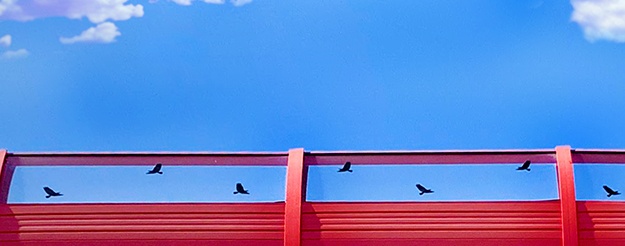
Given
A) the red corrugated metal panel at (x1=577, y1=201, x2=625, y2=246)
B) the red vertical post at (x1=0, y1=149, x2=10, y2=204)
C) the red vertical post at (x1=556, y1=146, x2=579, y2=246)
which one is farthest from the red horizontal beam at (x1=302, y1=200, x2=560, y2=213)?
the red vertical post at (x1=0, y1=149, x2=10, y2=204)

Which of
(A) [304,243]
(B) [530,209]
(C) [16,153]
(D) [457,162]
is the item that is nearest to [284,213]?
(A) [304,243]

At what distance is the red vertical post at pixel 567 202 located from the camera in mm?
10711

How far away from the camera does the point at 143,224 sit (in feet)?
36.7

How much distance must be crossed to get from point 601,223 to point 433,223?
7.49 feet

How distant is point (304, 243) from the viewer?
Answer: 428 inches

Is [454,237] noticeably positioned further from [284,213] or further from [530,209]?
[284,213]

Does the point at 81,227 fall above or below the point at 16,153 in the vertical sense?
below

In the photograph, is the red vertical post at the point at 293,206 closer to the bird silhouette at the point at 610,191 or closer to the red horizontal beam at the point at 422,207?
the red horizontal beam at the point at 422,207

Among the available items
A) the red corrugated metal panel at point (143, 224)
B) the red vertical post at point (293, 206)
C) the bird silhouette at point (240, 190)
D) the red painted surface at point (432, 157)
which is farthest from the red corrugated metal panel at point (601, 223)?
the bird silhouette at point (240, 190)

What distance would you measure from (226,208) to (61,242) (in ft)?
7.88

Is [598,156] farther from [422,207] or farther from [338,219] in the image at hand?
[338,219]

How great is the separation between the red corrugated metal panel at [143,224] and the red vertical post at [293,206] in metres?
0.14

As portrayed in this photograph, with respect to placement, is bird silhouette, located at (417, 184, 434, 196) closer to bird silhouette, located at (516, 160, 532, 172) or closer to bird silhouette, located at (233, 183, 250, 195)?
bird silhouette, located at (516, 160, 532, 172)

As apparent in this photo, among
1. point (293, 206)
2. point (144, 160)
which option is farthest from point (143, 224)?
point (293, 206)
